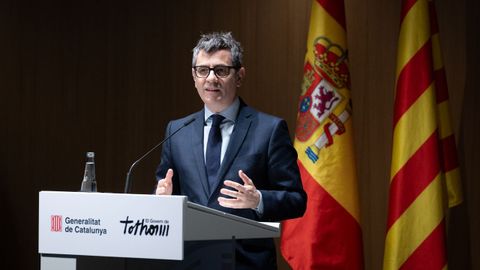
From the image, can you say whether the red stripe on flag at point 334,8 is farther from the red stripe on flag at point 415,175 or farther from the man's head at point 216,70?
the man's head at point 216,70

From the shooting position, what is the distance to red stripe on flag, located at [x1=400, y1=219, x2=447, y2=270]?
3.79 m

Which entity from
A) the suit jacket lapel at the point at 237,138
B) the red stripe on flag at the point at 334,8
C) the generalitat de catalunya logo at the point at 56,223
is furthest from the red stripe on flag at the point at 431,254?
the generalitat de catalunya logo at the point at 56,223

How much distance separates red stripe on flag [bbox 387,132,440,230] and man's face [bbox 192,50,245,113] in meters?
1.53

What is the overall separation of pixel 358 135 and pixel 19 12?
253 cm

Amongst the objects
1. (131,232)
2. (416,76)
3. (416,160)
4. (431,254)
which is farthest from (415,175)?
(131,232)

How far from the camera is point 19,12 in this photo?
518cm

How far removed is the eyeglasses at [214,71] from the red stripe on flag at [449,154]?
5.89 feet

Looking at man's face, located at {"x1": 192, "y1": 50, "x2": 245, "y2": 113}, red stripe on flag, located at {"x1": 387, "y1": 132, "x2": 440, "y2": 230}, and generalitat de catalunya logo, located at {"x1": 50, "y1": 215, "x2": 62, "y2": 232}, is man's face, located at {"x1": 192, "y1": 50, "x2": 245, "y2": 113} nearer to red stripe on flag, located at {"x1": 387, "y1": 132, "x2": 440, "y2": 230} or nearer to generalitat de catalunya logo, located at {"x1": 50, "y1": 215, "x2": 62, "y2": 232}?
generalitat de catalunya logo, located at {"x1": 50, "y1": 215, "x2": 62, "y2": 232}

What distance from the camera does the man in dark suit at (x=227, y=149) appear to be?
8.20ft

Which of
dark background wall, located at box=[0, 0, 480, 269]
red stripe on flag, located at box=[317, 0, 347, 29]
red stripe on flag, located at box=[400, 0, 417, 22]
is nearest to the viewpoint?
red stripe on flag, located at box=[400, 0, 417, 22]

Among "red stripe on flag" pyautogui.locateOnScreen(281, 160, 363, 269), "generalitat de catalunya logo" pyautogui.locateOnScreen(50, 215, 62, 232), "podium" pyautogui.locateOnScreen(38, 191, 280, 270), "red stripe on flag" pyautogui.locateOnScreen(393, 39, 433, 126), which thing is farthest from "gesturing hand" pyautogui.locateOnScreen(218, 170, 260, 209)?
"red stripe on flag" pyautogui.locateOnScreen(393, 39, 433, 126)

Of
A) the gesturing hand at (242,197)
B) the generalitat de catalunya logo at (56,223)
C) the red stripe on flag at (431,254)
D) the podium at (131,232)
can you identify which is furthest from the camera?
the red stripe on flag at (431,254)

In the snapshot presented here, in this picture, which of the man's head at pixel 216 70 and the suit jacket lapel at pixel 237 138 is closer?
the suit jacket lapel at pixel 237 138

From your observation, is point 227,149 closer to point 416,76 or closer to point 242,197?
point 242,197
